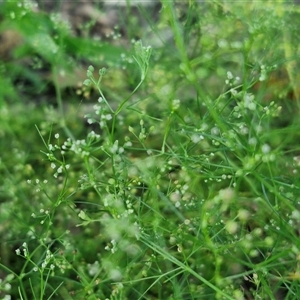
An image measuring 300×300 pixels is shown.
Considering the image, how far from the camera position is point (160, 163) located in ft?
4.56

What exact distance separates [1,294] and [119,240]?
53cm

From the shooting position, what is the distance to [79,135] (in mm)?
2205

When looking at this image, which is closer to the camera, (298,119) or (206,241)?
(206,241)

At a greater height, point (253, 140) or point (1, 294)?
point (253, 140)

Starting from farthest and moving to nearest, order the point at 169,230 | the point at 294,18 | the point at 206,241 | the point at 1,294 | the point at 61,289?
1. the point at 294,18
2. the point at 1,294
3. the point at 61,289
4. the point at 169,230
5. the point at 206,241

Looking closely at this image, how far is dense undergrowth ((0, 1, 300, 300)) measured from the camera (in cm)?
130

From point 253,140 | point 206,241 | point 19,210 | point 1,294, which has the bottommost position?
point 1,294

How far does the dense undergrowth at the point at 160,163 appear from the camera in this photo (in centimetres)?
130

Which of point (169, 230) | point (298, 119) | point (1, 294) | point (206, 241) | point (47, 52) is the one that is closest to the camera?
point (206, 241)

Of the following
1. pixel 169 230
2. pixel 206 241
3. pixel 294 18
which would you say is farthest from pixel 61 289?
pixel 294 18

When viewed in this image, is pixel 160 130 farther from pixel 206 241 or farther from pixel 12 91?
pixel 206 241

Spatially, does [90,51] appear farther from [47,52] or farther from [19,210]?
[19,210]

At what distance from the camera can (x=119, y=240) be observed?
1385mm

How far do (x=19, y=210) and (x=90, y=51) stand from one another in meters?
0.73
